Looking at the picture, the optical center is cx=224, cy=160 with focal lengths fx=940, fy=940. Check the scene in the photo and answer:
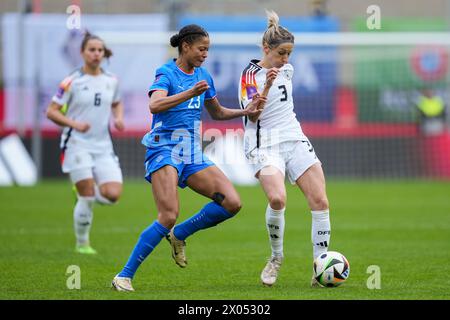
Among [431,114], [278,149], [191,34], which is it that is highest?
[431,114]

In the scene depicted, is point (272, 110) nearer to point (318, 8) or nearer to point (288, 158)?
point (288, 158)

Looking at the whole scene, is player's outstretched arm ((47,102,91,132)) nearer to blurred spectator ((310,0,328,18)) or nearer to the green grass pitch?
the green grass pitch

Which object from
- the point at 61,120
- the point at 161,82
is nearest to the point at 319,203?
the point at 161,82

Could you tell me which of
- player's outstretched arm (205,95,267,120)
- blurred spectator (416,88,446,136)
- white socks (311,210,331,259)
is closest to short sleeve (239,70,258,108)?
player's outstretched arm (205,95,267,120)

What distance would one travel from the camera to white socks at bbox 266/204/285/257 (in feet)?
28.7

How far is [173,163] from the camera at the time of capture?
8344 mm

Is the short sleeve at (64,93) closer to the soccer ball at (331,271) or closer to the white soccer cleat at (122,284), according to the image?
the white soccer cleat at (122,284)

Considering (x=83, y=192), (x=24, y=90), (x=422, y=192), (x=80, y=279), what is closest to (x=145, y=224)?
(x=83, y=192)

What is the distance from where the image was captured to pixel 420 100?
2423 centimetres

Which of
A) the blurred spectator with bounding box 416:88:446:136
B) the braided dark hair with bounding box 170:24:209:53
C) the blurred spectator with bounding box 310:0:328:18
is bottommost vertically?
the braided dark hair with bounding box 170:24:209:53

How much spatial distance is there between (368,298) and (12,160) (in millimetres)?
15686

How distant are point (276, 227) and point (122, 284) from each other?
1.59 meters

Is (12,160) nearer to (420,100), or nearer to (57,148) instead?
(57,148)

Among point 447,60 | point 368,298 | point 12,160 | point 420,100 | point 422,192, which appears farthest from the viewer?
point 447,60
